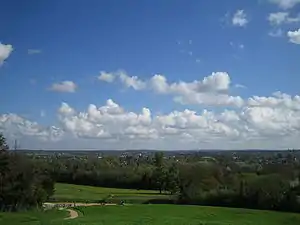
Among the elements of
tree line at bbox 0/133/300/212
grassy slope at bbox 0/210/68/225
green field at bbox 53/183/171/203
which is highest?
tree line at bbox 0/133/300/212

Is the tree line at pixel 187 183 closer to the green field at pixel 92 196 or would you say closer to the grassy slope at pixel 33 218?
the green field at pixel 92 196

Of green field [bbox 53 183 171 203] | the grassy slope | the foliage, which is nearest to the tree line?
the foliage

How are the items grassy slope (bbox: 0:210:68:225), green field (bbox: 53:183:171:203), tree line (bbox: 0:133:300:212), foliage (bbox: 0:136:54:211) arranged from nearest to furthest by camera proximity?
1. grassy slope (bbox: 0:210:68:225)
2. foliage (bbox: 0:136:54:211)
3. tree line (bbox: 0:133:300:212)
4. green field (bbox: 53:183:171:203)

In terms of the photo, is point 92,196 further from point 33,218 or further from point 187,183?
point 33,218

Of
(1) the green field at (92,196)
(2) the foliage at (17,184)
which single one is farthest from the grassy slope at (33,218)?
(1) the green field at (92,196)

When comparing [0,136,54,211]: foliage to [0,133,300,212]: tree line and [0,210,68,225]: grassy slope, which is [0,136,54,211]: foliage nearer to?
[0,133,300,212]: tree line

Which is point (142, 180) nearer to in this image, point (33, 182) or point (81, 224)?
point (33, 182)

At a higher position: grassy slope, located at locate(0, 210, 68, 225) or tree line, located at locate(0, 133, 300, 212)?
tree line, located at locate(0, 133, 300, 212)

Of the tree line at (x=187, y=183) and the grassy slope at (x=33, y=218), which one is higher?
the tree line at (x=187, y=183)

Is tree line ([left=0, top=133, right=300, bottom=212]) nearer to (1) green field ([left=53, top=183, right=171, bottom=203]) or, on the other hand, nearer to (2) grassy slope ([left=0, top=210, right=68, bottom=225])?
(1) green field ([left=53, top=183, right=171, bottom=203])

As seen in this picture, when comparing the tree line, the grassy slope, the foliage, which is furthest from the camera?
the tree line

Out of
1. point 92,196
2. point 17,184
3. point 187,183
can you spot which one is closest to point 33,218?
point 17,184

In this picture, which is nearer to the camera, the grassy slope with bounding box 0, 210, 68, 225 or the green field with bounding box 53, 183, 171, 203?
the grassy slope with bounding box 0, 210, 68, 225
